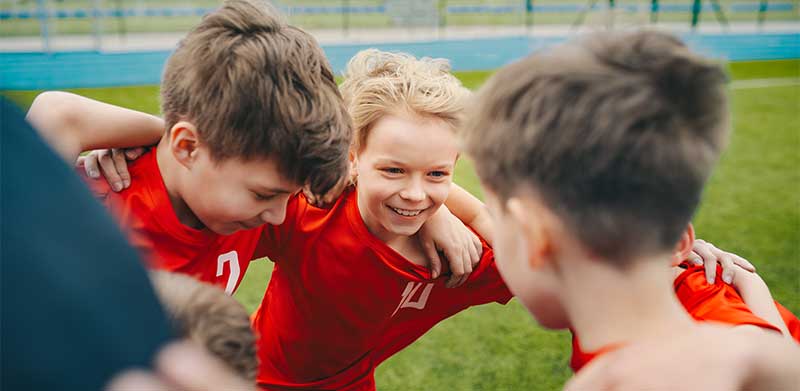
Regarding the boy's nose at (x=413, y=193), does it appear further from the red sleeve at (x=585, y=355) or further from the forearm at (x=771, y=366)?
the forearm at (x=771, y=366)

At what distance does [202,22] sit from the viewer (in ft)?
6.06

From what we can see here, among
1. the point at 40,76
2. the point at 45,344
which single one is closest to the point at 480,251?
the point at 45,344

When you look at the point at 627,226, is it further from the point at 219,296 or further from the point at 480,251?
the point at 480,251

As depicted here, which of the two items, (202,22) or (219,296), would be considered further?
(202,22)

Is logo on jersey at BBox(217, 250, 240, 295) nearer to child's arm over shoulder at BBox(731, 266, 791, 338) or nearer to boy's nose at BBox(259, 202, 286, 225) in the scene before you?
boy's nose at BBox(259, 202, 286, 225)

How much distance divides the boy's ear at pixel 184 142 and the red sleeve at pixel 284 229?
15.8 inches

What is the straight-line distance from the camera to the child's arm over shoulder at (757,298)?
5.26 feet

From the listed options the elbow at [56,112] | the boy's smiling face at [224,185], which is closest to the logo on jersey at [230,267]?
the boy's smiling face at [224,185]

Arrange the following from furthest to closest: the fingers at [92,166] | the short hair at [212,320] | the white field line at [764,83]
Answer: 1. the white field line at [764,83]
2. the fingers at [92,166]
3. the short hair at [212,320]

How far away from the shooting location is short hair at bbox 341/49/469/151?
2.10 metres

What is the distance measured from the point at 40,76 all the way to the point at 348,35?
7.83 meters

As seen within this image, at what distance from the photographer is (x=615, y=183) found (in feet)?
3.61

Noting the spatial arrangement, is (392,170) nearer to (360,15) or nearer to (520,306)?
(520,306)

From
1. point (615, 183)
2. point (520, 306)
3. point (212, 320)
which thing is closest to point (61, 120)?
point (212, 320)
